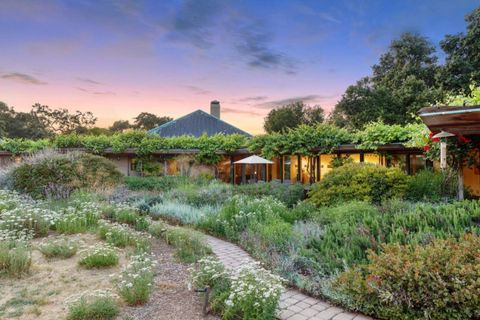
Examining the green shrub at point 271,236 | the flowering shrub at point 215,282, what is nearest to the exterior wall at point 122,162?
the green shrub at point 271,236

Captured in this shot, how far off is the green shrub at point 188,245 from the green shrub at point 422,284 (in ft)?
8.34

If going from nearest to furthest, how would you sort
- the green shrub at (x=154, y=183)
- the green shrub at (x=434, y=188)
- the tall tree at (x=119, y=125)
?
the green shrub at (x=434, y=188) → the green shrub at (x=154, y=183) → the tall tree at (x=119, y=125)

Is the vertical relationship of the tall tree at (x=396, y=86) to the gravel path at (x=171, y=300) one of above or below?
above

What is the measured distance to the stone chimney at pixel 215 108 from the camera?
2642 centimetres

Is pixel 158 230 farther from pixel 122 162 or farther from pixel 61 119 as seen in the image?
pixel 61 119

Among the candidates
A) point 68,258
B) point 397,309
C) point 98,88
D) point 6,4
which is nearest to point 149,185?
point 98,88

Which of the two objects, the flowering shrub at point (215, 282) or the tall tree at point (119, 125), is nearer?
the flowering shrub at point (215, 282)

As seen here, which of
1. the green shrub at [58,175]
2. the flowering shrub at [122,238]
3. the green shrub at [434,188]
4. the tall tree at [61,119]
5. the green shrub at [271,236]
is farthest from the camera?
the tall tree at [61,119]

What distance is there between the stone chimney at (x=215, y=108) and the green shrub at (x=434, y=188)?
19053 millimetres

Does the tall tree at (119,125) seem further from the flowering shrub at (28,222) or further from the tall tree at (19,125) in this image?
the flowering shrub at (28,222)

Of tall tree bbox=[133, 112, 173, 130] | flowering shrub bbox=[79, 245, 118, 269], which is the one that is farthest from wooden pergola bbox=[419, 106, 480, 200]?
tall tree bbox=[133, 112, 173, 130]

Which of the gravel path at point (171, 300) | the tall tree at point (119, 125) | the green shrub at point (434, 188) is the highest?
the tall tree at point (119, 125)

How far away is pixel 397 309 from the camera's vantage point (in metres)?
3.28

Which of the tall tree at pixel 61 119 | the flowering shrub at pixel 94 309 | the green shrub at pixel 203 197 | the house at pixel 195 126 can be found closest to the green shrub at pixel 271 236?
the flowering shrub at pixel 94 309
